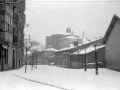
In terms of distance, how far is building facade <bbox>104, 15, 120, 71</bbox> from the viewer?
27.4m

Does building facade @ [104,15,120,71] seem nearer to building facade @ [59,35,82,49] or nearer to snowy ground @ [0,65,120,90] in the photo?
snowy ground @ [0,65,120,90]

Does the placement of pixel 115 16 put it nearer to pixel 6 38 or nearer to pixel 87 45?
pixel 6 38

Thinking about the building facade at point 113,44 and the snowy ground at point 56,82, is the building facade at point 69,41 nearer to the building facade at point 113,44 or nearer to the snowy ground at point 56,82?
the building facade at point 113,44

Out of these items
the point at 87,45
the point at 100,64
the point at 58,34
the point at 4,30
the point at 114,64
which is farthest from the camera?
the point at 58,34

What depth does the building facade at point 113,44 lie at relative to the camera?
2738 centimetres

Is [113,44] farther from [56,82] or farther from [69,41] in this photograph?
[69,41]

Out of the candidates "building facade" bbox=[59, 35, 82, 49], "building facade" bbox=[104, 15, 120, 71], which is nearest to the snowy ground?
"building facade" bbox=[104, 15, 120, 71]

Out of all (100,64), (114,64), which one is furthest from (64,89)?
(100,64)

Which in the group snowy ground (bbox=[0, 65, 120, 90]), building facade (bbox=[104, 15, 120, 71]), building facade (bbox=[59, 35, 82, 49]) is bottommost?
snowy ground (bbox=[0, 65, 120, 90])

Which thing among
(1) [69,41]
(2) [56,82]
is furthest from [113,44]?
(1) [69,41]

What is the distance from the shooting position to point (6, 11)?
2417 cm

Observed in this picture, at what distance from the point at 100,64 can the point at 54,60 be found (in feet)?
123

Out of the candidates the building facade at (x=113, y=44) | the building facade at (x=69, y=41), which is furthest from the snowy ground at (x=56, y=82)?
the building facade at (x=69, y=41)

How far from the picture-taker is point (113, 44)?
2955cm
